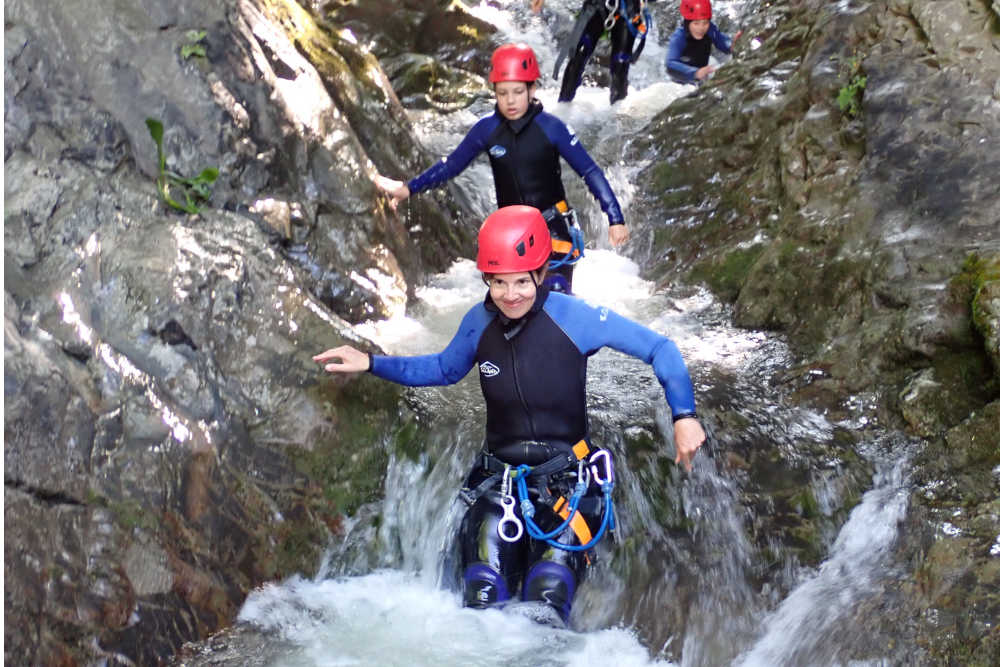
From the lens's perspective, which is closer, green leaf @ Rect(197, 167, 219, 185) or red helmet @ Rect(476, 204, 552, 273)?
red helmet @ Rect(476, 204, 552, 273)

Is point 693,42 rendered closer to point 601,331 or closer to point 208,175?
point 208,175

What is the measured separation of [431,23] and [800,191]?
6830 millimetres

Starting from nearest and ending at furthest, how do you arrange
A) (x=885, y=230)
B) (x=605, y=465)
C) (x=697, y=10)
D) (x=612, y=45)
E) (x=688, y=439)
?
(x=688, y=439), (x=605, y=465), (x=885, y=230), (x=612, y=45), (x=697, y=10)

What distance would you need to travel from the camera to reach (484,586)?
405cm

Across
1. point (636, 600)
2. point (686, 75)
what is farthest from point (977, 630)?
point (686, 75)

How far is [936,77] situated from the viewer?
19.5 feet

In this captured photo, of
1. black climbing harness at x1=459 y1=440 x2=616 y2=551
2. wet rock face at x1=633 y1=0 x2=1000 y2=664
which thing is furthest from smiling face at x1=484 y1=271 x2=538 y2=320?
wet rock face at x1=633 y1=0 x2=1000 y2=664

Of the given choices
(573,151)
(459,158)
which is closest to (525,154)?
(573,151)

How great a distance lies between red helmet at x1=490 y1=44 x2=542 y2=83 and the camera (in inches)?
219

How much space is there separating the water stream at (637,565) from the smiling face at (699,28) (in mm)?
5742

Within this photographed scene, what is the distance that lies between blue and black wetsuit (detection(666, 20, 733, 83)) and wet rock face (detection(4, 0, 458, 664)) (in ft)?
19.4

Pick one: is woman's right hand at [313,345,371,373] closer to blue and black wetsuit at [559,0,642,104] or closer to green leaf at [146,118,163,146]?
green leaf at [146,118,163,146]

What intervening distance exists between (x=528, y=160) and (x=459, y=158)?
433mm

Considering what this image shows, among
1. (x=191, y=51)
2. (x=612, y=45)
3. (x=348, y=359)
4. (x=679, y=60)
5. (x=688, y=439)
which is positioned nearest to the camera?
(x=688, y=439)
